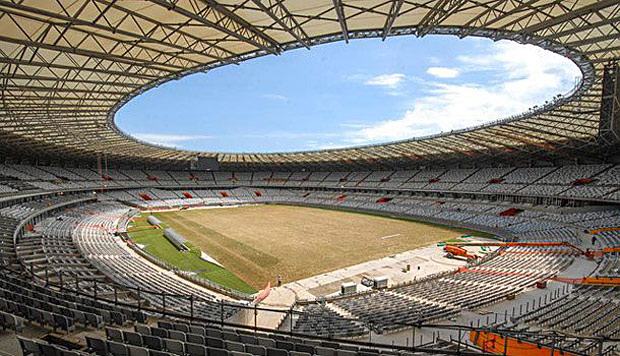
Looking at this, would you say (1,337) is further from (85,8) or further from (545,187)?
(545,187)

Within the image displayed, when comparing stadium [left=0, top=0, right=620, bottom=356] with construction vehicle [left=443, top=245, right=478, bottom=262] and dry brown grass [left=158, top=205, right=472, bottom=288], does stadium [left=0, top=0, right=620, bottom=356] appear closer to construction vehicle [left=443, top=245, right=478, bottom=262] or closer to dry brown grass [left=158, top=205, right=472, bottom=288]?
construction vehicle [left=443, top=245, right=478, bottom=262]

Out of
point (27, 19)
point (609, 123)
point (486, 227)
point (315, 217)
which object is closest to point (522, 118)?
point (609, 123)

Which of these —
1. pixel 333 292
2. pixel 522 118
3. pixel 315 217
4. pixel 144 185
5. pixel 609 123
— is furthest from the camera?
pixel 144 185

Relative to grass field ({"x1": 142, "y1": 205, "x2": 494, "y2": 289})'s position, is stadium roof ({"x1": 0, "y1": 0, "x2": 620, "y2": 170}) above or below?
above

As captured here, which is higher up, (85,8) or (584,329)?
(85,8)

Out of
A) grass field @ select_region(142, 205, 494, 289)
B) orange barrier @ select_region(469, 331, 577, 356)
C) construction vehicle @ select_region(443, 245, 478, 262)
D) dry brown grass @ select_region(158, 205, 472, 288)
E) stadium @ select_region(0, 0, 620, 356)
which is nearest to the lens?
stadium @ select_region(0, 0, 620, 356)

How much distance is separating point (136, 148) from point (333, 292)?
40.8 meters

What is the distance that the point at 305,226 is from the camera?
135ft

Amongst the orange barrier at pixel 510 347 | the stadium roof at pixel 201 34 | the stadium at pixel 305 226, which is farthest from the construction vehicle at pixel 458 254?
the orange barrier at pixel 510 347

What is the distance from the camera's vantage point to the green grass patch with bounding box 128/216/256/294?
21.6m

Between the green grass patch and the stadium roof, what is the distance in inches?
494

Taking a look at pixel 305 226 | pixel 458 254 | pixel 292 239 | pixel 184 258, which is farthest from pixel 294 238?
pixel 458 254

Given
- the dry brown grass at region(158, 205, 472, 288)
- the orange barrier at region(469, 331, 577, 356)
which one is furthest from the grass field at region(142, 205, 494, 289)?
the orange barrier at region(469, 331, 577, 356)

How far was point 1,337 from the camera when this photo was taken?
20.5 ft
